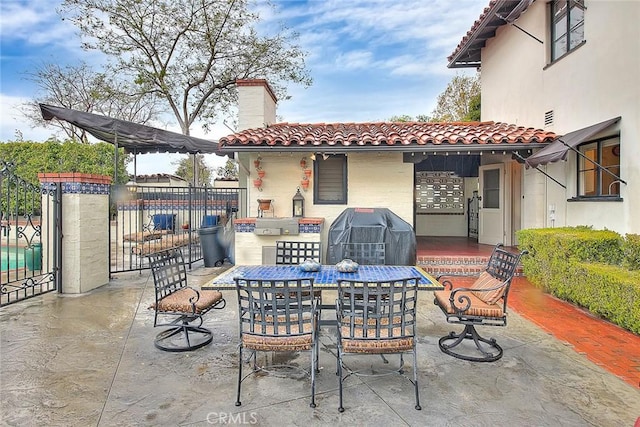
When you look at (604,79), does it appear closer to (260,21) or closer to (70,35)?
(260,21)

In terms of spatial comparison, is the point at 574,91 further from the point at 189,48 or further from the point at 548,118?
the point at 189,48

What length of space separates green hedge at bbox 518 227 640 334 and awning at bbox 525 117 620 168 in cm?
132

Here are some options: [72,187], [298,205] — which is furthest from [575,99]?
[72,187]

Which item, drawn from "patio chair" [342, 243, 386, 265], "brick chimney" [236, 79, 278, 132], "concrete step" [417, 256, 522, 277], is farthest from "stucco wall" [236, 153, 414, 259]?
"patio chair" [342, 243, 386, 265]

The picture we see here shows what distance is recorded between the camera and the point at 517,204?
31.5 ft

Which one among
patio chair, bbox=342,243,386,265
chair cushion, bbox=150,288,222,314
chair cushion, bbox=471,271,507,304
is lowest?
chair cushion, bbox=150,288,222,314

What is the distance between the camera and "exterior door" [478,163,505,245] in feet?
31.5

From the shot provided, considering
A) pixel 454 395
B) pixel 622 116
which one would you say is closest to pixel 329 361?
pixel 454 395

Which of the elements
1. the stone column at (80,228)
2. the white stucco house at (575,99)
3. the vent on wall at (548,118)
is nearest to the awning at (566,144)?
the white stucco house at (575,99)

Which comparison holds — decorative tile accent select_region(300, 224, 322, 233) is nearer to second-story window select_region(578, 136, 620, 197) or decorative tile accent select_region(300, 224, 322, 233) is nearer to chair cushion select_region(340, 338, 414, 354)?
chair cushion select_region(340, 338, 414, 354)

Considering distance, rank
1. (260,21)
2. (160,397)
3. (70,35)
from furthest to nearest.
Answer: (260,21) < (70,35) < (160,397)

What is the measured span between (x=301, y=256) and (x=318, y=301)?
5.00ft

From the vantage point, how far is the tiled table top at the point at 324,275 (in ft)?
11.9

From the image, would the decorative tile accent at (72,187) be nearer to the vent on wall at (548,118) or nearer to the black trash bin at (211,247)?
the black trash bin at (211,247)
